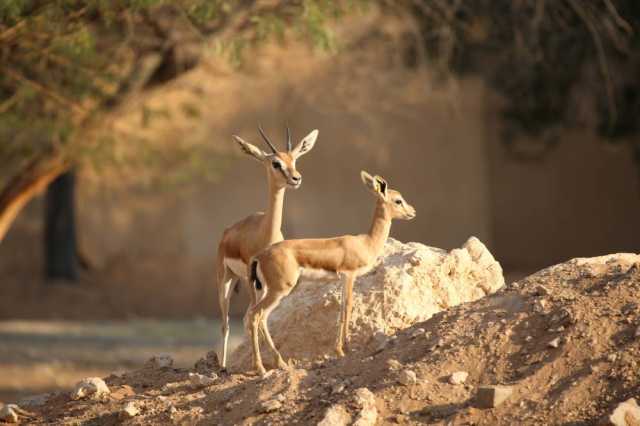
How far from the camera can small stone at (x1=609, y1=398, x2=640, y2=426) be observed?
5.83 m

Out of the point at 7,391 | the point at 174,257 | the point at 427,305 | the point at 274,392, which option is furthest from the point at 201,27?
the point at 174,257

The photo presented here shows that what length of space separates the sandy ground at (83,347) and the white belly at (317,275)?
5370mm

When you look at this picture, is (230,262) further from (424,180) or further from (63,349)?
(424,180)

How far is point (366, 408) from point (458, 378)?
1.86 ft

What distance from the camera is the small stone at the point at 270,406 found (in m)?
6.47

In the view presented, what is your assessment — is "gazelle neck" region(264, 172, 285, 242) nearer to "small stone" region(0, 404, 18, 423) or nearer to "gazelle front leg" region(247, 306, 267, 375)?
"gazelle front leg" region(247, 306, 267, 375)

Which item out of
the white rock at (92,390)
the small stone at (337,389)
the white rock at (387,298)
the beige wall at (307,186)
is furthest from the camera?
the beige wall at (307,186)

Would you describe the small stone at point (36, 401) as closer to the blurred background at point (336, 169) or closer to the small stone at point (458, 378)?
the small stone at point (458, 378)

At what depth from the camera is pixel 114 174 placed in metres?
18.5

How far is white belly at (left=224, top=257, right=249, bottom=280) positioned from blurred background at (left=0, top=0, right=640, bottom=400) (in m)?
5.72

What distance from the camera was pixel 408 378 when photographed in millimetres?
6461

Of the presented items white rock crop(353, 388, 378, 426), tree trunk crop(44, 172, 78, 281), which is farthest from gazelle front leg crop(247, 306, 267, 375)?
tree trunk crop(44, 172, 78, 281)

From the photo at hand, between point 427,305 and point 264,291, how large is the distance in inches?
54.0

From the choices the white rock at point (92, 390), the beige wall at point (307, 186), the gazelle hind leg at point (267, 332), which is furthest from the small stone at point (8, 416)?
the beige wall at point (307, 186)
